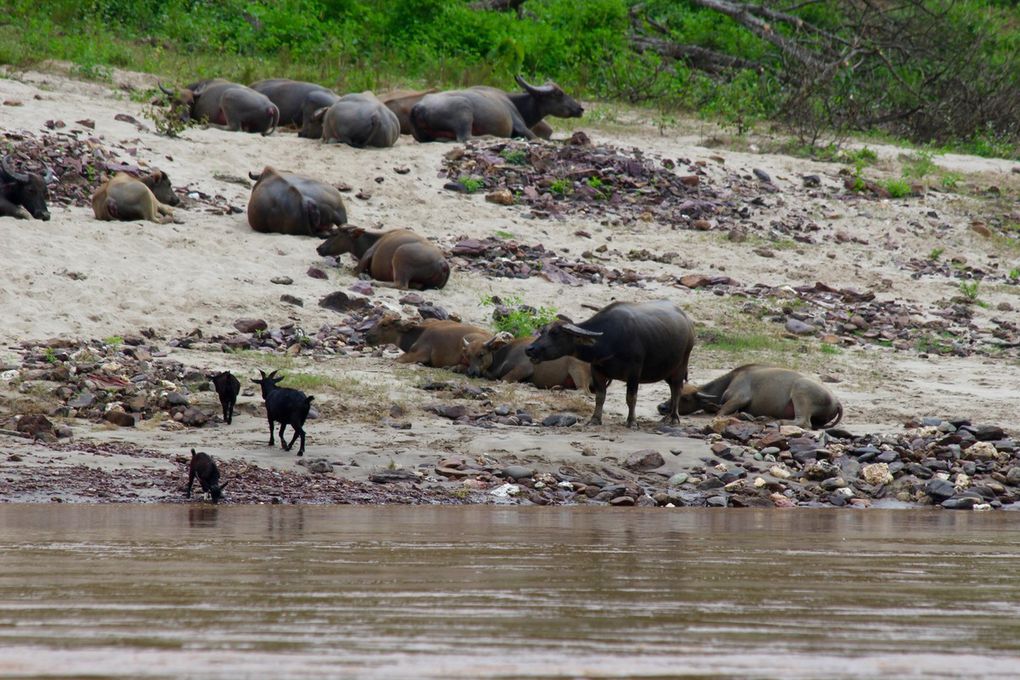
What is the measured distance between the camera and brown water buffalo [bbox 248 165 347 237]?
55.5 ft

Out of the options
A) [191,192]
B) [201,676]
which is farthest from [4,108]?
[201,676]

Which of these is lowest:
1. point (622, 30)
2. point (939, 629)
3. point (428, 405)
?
point (428, 405)

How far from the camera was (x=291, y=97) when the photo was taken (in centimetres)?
2214

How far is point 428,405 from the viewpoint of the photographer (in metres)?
11.9

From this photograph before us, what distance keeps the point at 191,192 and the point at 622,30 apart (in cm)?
Answer: 1222

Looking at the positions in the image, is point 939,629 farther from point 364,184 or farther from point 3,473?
point 364,184

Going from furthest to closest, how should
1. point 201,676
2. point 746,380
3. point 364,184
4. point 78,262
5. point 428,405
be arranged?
point 364,184, point 78,262, point 746,380, point 428,405, point 201,676

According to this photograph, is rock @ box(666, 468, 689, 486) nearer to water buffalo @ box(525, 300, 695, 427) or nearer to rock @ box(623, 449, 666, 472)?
rock @ box(623, 449, 666, 472)

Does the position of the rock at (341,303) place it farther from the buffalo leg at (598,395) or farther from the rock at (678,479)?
the rock at (678,479)

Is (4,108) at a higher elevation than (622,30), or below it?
below

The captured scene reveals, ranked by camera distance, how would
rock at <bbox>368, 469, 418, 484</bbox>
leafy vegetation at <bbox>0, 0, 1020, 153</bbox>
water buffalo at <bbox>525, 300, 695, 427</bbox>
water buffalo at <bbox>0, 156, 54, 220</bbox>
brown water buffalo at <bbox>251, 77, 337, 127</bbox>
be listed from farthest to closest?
leafy vegetation at <bbox>0, 0, 1020, 153</bbox>, brown water buffalo at <bbox>251, 77, 337, 127</bbox>, water buffalo at <bbox>0, 156, 54, 220</bbox>, water buffalo at <bbox>525, 300, 695, 427</bbox>, rock at <bbox>368, 469, 418, 484</bbox>

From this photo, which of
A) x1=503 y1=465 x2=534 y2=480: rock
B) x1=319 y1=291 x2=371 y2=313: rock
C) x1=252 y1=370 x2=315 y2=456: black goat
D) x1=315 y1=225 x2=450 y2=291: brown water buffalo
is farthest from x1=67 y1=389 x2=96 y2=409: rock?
x1=315 y1=225 x2=450 y2=291: brown water buffalo

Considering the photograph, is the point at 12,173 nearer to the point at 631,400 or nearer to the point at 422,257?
the point at 422,257

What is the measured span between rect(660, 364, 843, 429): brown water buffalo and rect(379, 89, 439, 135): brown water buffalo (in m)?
9.65
